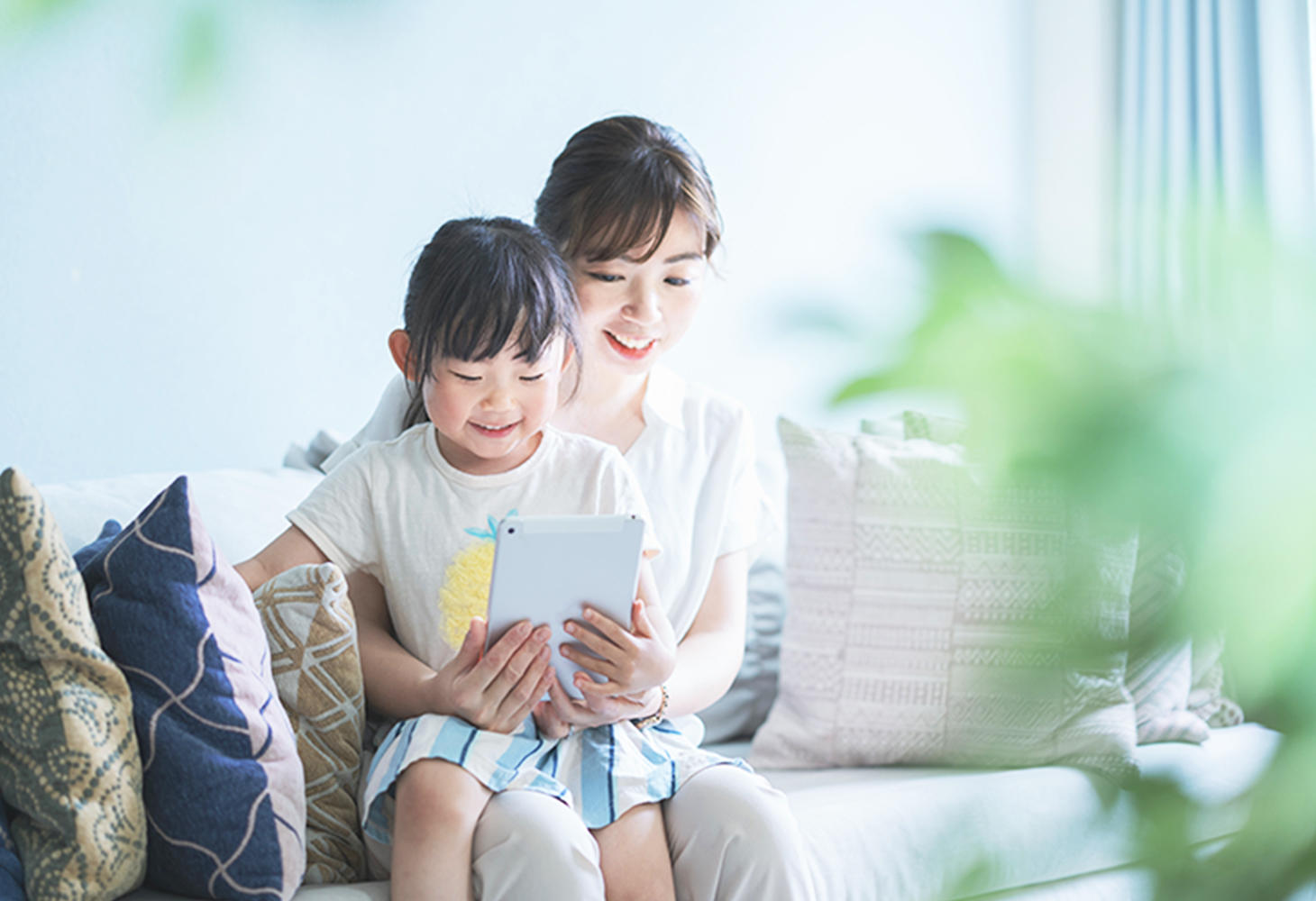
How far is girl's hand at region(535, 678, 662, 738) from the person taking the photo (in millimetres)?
1262

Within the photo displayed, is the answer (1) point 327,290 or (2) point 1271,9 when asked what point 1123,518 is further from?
(1) point 327,290

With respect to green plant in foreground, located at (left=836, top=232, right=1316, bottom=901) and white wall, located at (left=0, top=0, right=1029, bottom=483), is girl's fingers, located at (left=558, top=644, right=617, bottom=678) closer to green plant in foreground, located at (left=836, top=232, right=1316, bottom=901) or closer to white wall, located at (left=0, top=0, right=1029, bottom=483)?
white wall, located at (left=0, top=0, right=1029, bottom=483)

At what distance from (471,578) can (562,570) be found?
0.60ft

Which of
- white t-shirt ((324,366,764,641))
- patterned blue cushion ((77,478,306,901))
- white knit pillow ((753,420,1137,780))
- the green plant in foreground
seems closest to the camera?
the green plant in foreground

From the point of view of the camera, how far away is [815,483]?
1.88 meters

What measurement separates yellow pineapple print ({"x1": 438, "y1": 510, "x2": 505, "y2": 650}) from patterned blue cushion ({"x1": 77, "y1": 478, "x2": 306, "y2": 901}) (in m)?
0.23

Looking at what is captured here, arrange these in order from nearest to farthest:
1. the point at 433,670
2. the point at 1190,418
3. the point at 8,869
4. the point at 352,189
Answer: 1. the point at 1190,418
2. the point at 8,869
3. the point at 433,670
4. the point at 352,189

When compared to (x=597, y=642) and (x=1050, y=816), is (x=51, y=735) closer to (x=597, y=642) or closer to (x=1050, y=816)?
(x=597, y=642)

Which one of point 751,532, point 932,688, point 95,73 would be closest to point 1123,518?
point 751,532

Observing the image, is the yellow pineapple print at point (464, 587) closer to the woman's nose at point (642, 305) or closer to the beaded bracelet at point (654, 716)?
the beaded bracelet at point (654, 716)

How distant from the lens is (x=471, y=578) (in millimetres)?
1349

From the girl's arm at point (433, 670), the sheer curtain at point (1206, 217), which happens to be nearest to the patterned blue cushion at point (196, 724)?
the girl's arm at point (433, 670)

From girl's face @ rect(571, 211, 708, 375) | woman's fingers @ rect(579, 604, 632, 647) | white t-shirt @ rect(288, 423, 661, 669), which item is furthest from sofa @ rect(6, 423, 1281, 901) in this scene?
girl's face @ rect(571, 211, 708, 375)

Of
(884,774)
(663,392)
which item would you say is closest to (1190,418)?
(663,392)
